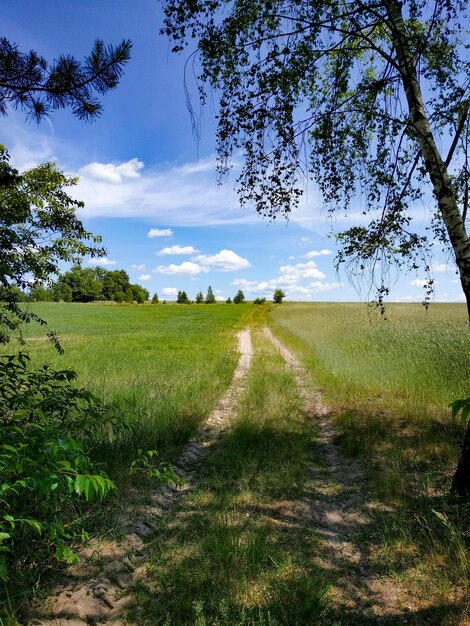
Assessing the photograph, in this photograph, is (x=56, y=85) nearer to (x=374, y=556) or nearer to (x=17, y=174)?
(x=17, y=174)

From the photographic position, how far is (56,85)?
3844mm

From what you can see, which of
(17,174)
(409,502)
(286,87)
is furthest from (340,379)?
(17,174)

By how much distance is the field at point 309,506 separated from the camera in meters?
2.70

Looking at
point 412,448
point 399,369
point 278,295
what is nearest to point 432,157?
point 412,448

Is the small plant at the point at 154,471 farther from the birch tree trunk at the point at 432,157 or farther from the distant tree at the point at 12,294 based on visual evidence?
the birch tree trunk at the point at 432,157

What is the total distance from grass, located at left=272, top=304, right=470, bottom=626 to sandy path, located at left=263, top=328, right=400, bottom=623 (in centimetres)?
14

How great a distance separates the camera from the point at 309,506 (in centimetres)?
413

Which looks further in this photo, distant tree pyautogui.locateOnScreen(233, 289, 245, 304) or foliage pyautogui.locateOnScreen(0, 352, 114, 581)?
distant tree pyautogui.locateOnScreen(233, 289, 245, 304)

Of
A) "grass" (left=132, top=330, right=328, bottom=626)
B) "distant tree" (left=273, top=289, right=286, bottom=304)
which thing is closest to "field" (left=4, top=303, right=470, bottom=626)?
"grass" (left=132, top=330, right=328, bottom=626)

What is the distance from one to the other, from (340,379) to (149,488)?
273 inches

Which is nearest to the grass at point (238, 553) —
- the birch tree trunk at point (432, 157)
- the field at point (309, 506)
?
the field at point (309, 506)

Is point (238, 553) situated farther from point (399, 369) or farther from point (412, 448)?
point (399, 369)

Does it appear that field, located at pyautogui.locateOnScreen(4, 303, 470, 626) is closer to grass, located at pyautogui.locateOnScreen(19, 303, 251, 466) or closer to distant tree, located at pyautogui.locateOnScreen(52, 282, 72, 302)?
grass, located at pyautogui.locateOnScreen(19, 303, 251, 466)

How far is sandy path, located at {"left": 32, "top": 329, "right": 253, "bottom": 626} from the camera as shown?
2.63m
